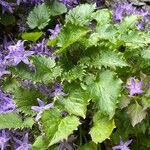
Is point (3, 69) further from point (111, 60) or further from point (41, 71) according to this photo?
point (111, 60)

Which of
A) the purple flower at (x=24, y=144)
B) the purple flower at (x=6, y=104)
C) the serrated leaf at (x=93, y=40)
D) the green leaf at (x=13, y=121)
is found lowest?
the purple flower at (x=24, y=144)

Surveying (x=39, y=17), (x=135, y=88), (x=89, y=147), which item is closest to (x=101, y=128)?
(x=89, y=147)

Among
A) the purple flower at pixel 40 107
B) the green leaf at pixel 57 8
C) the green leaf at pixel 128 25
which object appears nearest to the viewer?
the purple flower at pixel 40 107

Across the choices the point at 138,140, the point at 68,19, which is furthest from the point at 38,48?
the point at 138,140

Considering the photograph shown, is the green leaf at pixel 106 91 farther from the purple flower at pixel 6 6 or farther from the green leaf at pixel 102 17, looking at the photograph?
the purple flower at pixel 6 6

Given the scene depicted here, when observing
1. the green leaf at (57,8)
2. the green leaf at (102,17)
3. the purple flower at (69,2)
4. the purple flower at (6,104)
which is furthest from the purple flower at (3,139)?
the purple flower at (69,2)

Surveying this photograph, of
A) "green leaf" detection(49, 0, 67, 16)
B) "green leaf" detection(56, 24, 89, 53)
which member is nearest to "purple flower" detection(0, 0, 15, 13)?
"green leaf" detection(49, 0, 67, 16)

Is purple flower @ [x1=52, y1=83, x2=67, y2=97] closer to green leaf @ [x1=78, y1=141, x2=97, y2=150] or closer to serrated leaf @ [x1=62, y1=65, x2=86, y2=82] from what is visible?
serrated leaf @ [x1=62, y1=65, x2=86, y2=82]
